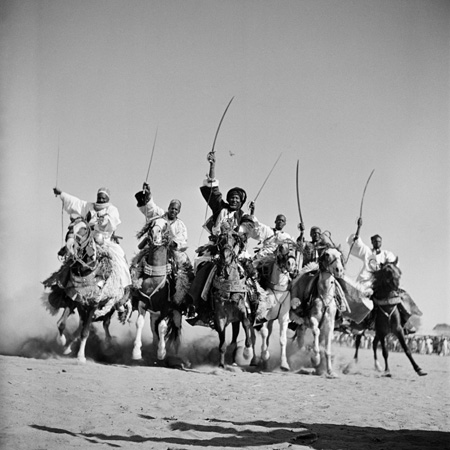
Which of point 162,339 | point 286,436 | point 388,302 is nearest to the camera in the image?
point 286,436

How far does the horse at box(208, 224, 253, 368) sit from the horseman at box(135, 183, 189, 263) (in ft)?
3.60

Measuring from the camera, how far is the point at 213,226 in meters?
14.4

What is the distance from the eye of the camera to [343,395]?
11.0 metres

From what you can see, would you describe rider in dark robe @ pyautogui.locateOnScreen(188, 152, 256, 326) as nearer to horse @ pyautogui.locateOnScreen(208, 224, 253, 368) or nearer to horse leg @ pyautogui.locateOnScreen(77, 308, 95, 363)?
horse @ pyautogui.locateOnScreen(208, 224, 253, 368)

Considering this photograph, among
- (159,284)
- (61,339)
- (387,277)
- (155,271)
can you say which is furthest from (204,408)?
(387,277)

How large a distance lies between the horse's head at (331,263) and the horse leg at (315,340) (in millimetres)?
965

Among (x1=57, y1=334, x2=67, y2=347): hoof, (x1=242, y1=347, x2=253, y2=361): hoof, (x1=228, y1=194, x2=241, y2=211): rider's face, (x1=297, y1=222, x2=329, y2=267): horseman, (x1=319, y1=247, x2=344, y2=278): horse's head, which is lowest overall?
(x1=242, y1=347, x2=253, y2=361): hoof

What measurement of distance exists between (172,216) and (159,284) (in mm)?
1700

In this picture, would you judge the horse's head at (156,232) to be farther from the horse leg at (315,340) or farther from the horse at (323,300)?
the horse leg at (315,340)

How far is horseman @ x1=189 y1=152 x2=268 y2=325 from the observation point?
13.4 meters

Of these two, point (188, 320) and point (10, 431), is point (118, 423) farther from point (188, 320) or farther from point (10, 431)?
point (188, 320)

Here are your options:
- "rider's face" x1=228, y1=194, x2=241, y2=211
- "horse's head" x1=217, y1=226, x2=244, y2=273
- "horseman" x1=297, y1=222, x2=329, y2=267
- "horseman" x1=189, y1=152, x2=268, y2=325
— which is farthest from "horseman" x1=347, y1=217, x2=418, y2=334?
"horse's head" x1=217, y1=226, x2=244, y2=273

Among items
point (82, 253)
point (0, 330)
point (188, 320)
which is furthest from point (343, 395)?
point (0, 330)

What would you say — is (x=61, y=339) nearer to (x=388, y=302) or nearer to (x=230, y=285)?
(x=230, y=285)
